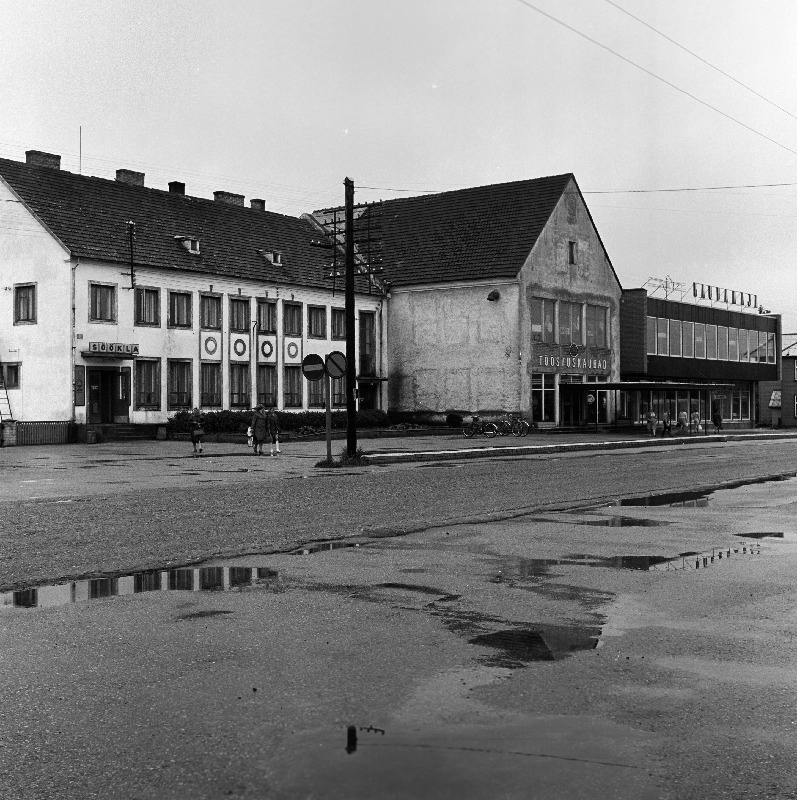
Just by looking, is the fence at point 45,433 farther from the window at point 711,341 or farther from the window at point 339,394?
the window at point 711,341

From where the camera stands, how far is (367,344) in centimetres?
6022

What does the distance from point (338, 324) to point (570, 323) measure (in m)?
13.5

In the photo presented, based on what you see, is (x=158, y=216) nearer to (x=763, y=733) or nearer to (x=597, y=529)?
(x=597, y=529)

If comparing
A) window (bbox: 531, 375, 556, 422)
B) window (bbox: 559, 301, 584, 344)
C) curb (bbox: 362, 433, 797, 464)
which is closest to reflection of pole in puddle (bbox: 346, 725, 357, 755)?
curb (bbox: 362, 433, 797, 464)

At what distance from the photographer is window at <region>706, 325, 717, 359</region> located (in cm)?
7925

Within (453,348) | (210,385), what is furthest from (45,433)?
(453,348)

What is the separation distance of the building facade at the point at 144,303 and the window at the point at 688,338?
94.4 ft

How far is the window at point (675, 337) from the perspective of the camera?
74.7 meters

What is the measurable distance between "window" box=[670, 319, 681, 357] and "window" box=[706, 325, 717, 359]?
4689 mm

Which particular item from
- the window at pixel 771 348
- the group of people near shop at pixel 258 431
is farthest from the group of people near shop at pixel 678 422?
the group of people near shop at pixel 258 431

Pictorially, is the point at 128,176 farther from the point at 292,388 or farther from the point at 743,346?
the point at 743,346

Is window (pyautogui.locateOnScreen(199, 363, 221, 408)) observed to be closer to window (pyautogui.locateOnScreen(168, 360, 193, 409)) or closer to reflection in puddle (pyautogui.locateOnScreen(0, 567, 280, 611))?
window (pyautogui.locateOnScreen(168, 360, 193, 409))

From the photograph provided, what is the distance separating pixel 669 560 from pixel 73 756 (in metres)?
6.84

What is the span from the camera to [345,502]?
16.9m
